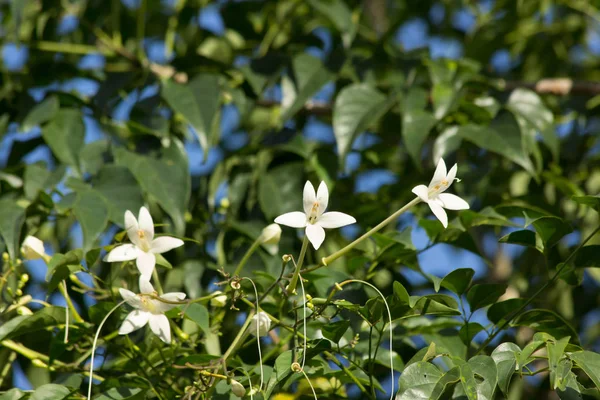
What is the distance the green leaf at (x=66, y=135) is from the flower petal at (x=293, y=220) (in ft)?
1.90

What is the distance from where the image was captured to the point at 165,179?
1.17m

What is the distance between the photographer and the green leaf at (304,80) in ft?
4.27

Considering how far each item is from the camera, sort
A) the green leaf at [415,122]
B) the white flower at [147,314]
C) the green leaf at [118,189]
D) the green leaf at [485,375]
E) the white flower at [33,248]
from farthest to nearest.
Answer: the green leaf at [415,122] < the green leaf at [118,189] < the white flower at [33,248] < the white flower at [147,314] < the green leaf at [485,375]

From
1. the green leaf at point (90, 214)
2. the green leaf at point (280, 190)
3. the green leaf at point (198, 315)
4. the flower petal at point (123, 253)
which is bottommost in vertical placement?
the green leaf at point (280, 190)

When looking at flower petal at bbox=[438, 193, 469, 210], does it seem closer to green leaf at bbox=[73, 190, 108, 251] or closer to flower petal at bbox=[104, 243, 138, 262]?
flower petal at bbox=[104, 243, 138, 262]

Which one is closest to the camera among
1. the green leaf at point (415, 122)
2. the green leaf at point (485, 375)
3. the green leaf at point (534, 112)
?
the green leaf at point (485, 375)

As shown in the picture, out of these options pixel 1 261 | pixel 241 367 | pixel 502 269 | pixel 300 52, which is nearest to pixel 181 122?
pixel 300 52

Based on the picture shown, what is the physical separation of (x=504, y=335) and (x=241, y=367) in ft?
1.96

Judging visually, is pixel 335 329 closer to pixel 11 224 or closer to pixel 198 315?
pixel 198 315

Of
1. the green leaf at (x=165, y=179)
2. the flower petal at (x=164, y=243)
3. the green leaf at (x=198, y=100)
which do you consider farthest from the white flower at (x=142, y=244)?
the green leaf at (x=198, y=100)

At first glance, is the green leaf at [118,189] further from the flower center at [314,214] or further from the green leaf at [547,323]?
the green leaf at [547,323]

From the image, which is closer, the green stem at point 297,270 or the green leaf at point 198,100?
the green stem at point 297,270

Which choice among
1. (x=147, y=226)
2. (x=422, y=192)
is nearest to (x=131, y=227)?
(x=147, y=226)

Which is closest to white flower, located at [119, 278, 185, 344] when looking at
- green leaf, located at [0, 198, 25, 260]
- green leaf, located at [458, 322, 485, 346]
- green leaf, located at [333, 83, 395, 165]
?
green leaf, located at [0, 198, 25, 260]
